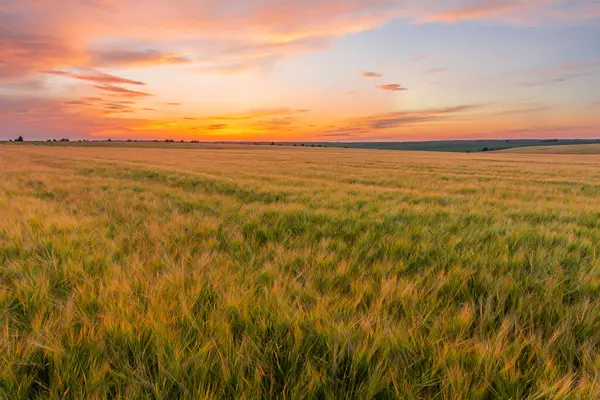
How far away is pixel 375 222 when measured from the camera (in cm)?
398

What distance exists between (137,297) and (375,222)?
3046 mm

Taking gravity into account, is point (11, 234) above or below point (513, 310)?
above

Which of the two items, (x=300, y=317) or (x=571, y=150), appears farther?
(x=571, y=150)

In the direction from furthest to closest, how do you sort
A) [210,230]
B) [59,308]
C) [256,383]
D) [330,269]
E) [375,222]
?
[375,222] → [210,230] → [330,269] → [59,308] → [256,383]

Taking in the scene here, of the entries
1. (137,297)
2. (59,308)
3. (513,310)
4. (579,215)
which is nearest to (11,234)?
(59,308)

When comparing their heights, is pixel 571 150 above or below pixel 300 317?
above

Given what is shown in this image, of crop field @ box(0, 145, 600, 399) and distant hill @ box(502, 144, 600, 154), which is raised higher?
distant hill @ box(502, 144, 600, 154)

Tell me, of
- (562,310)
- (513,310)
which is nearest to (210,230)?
(513,310)

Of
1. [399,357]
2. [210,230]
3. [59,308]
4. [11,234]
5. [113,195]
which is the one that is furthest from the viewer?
[113,195]

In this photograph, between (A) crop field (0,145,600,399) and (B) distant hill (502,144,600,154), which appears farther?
(B) distant hill (502,144,600,154)

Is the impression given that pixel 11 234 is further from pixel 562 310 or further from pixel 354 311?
pixel 562 310

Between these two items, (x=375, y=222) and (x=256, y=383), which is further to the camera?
(x=375, y=222)

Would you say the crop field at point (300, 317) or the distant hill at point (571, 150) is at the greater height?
the distant hill at point (571, 150)

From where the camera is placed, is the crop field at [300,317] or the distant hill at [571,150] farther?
the distant hill at [571,150]
